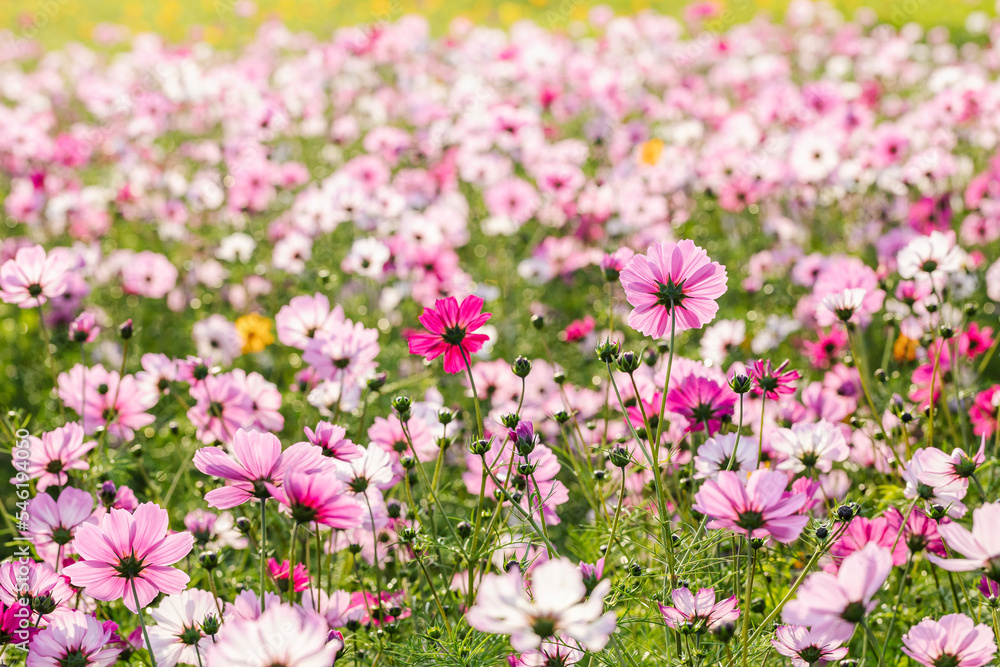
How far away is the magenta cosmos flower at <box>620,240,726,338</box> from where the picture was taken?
106 centimetres

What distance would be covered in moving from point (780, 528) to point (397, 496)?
100cm

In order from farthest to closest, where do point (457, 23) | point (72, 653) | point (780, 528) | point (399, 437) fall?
1. point (457, 23)
2. point (399, 437)
3. point (72, 653)
4. point (780, 528)

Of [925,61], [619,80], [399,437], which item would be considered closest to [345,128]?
[619,80]

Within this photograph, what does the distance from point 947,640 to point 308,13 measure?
8.94 m

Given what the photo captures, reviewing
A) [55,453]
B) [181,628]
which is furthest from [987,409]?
[55,453]

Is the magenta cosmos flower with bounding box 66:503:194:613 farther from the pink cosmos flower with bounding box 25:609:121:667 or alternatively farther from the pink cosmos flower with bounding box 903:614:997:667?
the pink cosmos flower with bounding box 903:614:997:667

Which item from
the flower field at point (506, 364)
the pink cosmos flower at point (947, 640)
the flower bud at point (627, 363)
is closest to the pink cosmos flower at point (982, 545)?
the flower field at point (506, 364)

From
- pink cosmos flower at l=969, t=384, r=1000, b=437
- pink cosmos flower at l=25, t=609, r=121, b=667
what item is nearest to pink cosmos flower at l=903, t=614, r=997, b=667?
pink cosmos flower at l=969, t=384, r=1000, b=437

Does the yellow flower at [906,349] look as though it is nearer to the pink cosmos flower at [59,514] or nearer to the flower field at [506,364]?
the flower field at [506,364]

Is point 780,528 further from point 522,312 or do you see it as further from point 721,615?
point 522,312

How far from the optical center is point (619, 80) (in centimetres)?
457

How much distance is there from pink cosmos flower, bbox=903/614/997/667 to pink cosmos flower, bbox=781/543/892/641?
0.23 metres

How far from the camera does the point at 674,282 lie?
1089mm

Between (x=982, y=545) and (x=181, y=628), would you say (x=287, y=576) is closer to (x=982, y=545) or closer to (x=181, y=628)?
(x=181, y=628)
